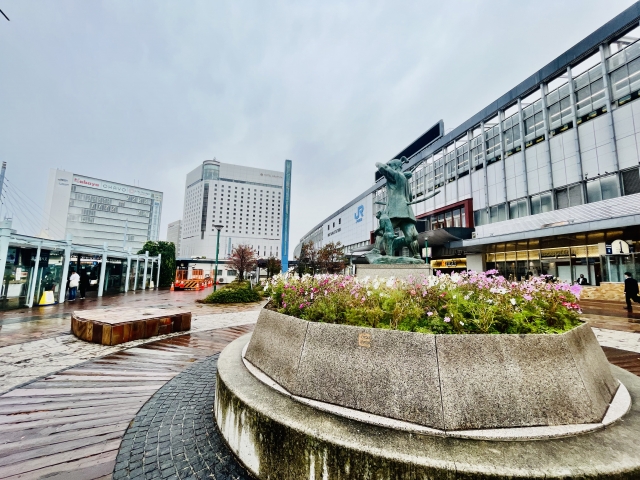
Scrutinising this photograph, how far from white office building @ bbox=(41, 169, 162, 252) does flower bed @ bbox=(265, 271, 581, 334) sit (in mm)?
94876

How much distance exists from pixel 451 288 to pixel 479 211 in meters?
28.1

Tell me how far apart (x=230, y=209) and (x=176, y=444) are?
122m

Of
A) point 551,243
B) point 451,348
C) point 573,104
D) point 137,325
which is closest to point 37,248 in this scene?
point 137,325

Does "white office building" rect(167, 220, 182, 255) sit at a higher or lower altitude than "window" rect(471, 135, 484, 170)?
higher

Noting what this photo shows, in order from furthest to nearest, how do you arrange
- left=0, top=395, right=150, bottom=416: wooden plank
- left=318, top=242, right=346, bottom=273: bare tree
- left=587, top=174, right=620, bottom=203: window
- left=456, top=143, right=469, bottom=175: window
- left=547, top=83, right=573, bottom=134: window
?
1. left=318, top=242, right=346, bottom=273: bare tree
2. left=456, top=143, right=469, bottom=175: window
3. left=547, top=83, right=573, bottom=134: window
4. left=587, top=174, right=620, bottom=203: window
5. left=0, top=395, right=150, bottom=416: wooden plank

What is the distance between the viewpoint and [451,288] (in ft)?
12.1

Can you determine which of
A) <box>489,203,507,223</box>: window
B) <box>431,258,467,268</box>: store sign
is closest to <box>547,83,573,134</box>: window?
<box>489,203,507,223</box>: window

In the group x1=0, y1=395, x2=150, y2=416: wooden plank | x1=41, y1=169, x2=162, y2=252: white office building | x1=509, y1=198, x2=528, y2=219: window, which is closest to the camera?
x1=0, y1=395, x2=150, y2=416: wooden plank

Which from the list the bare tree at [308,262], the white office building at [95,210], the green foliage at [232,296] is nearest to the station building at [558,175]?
the green foliage at [232,296]

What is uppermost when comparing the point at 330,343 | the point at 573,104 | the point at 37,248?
the point at 573,104

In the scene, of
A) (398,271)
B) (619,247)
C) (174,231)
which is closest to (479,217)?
(619,247)

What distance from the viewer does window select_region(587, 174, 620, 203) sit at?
17.7 meters

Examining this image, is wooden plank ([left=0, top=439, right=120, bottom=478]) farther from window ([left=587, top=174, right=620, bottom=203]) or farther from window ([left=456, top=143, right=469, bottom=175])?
window ([left=456, top=143, right=469, bottom=175])

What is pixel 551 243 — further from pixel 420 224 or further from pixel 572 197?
pixel 420 224
